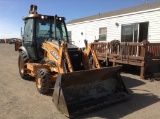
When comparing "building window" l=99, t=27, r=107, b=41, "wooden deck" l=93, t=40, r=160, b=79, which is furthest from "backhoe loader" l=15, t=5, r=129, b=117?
"building window" l=99, t=27, r=107, b=41

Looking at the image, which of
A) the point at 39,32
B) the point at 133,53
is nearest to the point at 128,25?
the point at 133,53

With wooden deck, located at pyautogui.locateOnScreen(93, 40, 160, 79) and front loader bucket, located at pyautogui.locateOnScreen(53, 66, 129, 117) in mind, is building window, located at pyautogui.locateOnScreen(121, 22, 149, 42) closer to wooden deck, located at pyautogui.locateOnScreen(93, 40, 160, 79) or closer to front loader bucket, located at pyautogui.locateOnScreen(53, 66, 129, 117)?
wooden deck, located at pyautogui.locateOnScreen(93, 40, 160, 79)

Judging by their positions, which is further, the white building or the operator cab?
the white building

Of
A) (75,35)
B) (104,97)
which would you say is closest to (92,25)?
(75,35)

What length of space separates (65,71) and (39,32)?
7.86 ft

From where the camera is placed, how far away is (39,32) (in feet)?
23.5

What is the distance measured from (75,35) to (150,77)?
10449mm

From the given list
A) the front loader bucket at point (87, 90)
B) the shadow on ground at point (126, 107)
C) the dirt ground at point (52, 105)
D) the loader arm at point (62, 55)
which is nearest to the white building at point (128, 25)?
the dirt ground at point (52, 105)

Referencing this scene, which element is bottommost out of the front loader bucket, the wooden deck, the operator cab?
the front loader bucket

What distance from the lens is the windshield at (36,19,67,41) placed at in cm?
714

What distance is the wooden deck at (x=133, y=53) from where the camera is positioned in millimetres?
7996

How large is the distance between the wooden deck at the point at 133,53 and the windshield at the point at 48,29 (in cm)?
286

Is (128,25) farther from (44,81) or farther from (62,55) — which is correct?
(44,81)

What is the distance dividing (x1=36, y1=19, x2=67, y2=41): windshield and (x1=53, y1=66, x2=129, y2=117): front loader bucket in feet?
8.81
